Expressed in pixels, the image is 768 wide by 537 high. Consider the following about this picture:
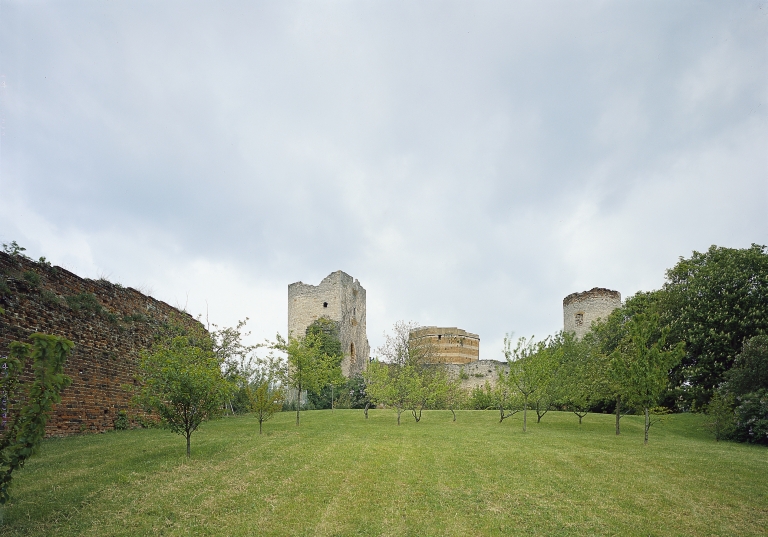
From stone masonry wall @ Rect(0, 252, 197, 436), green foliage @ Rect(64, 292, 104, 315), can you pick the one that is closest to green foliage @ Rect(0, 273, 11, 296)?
stone masonry wall @ Rect(0, 252, 197, 436)

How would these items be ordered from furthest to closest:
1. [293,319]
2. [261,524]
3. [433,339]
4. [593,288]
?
[433,339], [593,288], [293,319], [261,524]

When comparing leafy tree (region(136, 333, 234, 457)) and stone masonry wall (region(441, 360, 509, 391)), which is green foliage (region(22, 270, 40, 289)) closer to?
leafy tree (region(136, 333, 234, 457))

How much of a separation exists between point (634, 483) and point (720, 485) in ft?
5.30

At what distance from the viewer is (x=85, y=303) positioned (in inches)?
506

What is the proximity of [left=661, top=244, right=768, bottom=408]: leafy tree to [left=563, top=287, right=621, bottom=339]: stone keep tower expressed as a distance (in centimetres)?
1311

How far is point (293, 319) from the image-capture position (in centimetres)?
3428

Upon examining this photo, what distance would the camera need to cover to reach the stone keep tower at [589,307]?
36188 millimetres

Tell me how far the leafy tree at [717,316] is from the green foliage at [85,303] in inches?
906

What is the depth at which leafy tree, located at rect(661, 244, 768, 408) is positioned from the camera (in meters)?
20.7

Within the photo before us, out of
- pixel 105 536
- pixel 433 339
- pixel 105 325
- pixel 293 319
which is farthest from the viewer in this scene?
pixel 433 339

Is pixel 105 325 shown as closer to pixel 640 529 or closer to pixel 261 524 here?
pixel 261 524

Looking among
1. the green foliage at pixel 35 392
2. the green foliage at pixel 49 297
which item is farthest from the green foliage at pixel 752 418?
the green foliage at pixel 49 297

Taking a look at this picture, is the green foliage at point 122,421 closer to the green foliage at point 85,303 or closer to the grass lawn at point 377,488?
the grass lawn at point 377,488

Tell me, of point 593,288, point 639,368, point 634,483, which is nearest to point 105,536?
point 634,483
